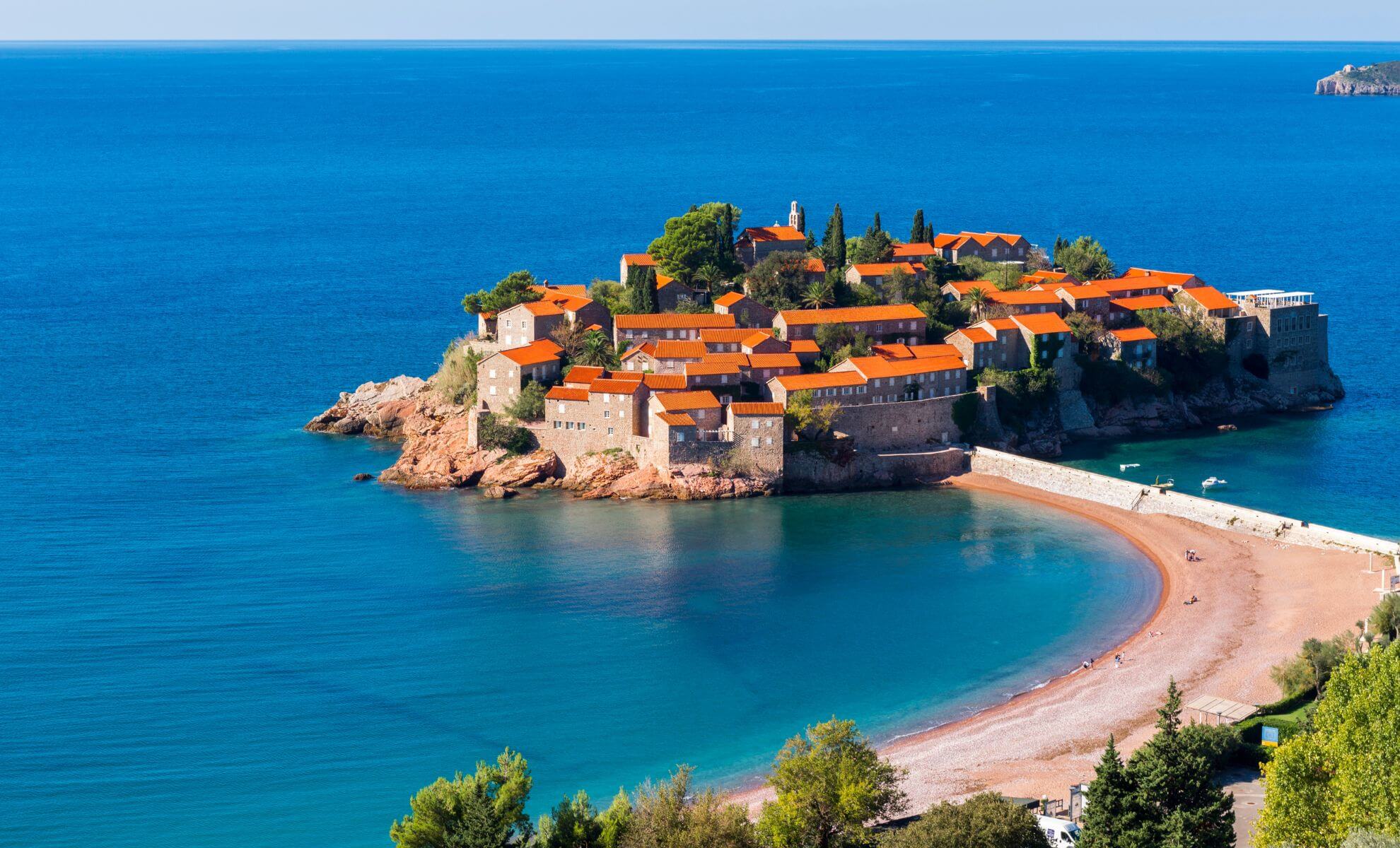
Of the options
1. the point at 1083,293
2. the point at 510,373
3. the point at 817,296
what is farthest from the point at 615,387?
the point at 1083,293

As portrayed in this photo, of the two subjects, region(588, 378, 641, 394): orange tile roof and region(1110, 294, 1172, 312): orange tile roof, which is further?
region(1110, 294, 1172, 312): orange tile roof

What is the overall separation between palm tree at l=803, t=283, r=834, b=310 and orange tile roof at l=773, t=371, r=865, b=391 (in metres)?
8.01

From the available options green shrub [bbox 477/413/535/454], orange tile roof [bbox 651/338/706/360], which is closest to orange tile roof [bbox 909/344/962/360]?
orange tile roof [bbox 651/338/706/360]

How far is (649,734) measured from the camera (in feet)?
167

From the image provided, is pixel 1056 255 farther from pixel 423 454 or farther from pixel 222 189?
pixel 222 189

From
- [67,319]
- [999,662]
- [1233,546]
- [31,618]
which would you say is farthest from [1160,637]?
[67,319]

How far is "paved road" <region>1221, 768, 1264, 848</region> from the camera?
40250 millimetres

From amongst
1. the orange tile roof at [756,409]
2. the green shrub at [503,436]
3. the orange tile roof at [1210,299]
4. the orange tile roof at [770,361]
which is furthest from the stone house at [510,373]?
the orange tile roof at [1210,299]

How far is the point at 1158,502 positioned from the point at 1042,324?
537 inches

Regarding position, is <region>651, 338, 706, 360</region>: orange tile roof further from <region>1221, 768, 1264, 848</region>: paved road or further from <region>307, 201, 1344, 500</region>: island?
<region>1221, 768, 1264, 848</region>: paved road

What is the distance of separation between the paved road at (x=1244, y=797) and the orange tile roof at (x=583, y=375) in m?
37.9

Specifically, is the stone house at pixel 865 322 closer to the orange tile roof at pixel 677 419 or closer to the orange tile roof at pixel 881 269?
the orange tile roof at pixel 881 269

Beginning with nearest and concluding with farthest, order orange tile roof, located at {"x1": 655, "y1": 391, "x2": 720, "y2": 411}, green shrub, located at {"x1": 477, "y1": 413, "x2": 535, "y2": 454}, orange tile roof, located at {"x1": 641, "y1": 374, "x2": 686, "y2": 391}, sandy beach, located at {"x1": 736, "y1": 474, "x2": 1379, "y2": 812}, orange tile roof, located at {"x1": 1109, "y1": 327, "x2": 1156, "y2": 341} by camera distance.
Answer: sandy beach, located at {"x1": 736, "y1": 474, "x2": 1379, "y2": 812} < orange tile roof, located at {"x1": 655, "y1": 391, "x2": 720, "y2": 411} < orange tile roof, located at {"x1": 641, "y1": 374, "x2": 686, "y2": 391} < green shrub, located at {"x1": 477, "y1": 413, "x2": 535, "y2": 454} < orange tile roof, located at {"x1": 1109, "y1": 327, "x2": 1156, "y2": 341}

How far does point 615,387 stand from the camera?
241 feet
